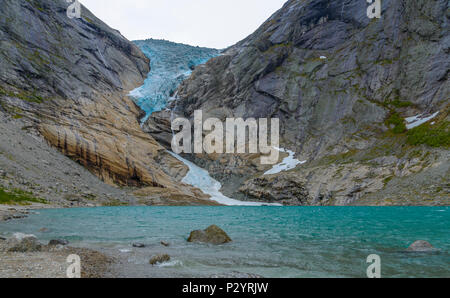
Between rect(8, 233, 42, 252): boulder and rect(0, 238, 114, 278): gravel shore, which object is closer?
rect(0, 238, 114, 278): gravel shore

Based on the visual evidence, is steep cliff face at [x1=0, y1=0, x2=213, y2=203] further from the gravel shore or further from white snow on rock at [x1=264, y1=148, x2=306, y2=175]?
the gravel shore

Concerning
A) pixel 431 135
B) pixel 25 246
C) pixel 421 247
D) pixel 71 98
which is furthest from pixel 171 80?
pixel 421 247

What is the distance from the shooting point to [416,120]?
7888 centimetres

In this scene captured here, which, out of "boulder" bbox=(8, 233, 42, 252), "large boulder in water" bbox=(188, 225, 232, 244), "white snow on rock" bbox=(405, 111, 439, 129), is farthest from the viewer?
"white snow on rock" bbox=(405, 111, 439, 129)

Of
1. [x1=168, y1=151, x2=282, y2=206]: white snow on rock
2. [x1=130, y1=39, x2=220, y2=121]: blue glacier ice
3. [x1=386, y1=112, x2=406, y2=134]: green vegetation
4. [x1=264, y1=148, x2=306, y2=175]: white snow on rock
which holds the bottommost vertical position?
[x1=168, y1=151, x2=282, y2=206]: white snow on rock

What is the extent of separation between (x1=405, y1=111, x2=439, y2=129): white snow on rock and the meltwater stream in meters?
47.2

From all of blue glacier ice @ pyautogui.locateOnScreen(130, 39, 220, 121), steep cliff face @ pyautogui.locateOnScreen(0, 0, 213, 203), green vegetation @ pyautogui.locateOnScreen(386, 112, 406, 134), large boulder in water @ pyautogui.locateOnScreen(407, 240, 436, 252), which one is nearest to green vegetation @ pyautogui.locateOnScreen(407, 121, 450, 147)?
green vegetation @ pyautogui.locateOnScreen(386, 112, 406, 134)

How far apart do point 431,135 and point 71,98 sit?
324 ft

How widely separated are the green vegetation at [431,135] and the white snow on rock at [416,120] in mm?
4773

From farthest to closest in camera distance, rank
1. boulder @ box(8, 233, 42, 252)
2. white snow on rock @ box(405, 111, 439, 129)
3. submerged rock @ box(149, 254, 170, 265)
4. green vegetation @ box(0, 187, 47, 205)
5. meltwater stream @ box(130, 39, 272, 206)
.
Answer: meltwater stream @ box(130, 39, 272, 206), white snow on rock @ box(405, 111, 439, 129), green vegetation @ box(0, 187, 47, 205), boulder @ box(8, 233, 42, 252), submerged rock @ box(149, 254, 170, 265)

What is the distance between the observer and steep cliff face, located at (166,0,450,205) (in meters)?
65.4

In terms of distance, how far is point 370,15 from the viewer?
10619 cm

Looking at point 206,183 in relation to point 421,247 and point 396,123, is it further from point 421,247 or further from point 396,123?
point 421,247
